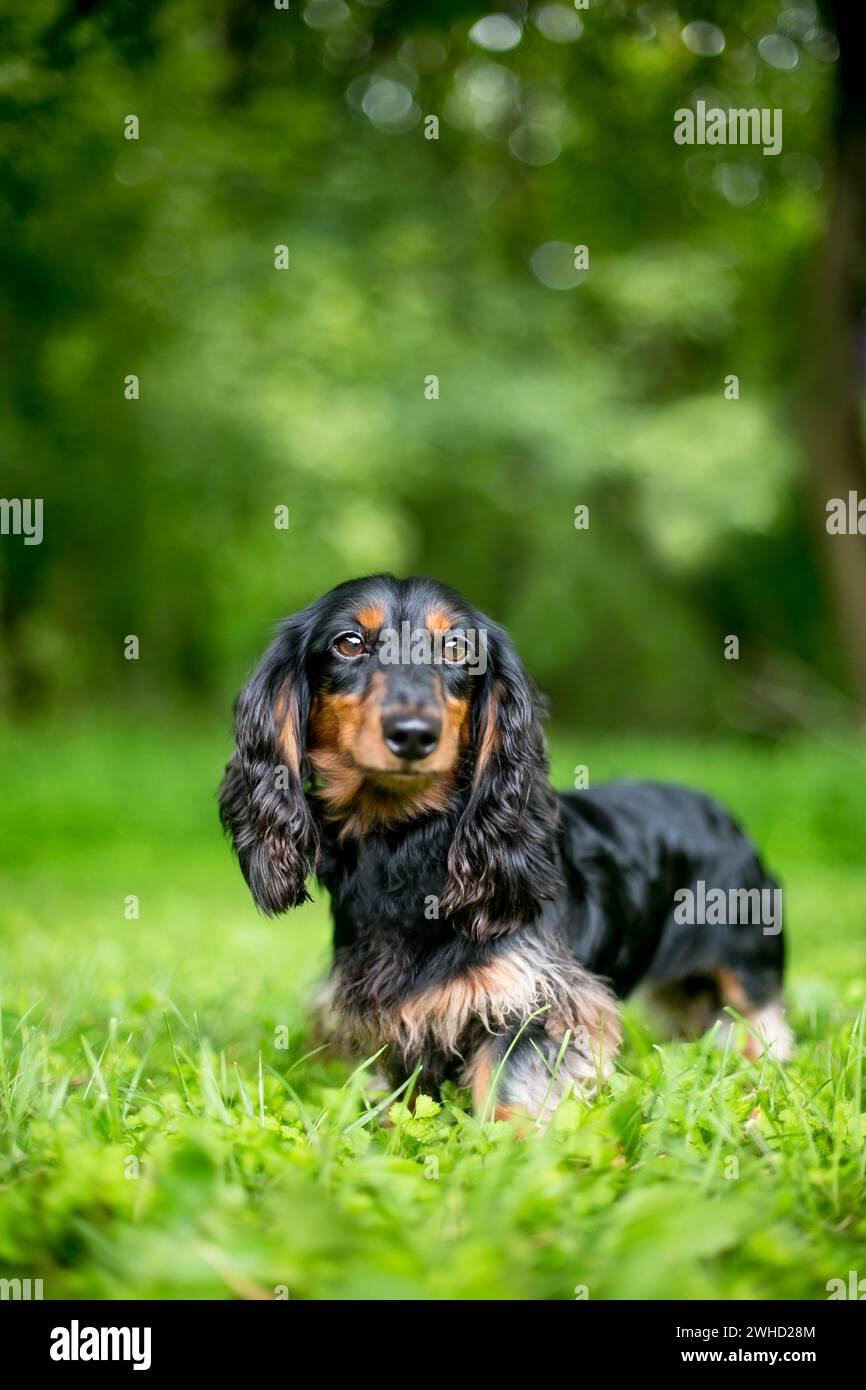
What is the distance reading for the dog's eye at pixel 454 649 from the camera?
9.79 feet

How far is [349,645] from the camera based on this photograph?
2977mm

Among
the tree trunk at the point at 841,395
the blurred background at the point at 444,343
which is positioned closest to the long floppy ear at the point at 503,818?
the blurred background at the point at 444,343

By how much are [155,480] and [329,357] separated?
2.69 m

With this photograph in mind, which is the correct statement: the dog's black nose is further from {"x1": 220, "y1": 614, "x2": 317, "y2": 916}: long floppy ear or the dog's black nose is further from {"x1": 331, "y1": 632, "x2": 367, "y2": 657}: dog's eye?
{"x1": 220, "y1": 614, "x2": 317, "y2": 916}: long floppy ear

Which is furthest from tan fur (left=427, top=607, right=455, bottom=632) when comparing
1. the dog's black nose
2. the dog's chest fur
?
the dog's chest fur

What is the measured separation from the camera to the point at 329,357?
11.5 metres

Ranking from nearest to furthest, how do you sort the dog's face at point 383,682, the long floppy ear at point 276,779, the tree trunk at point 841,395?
the dog's face at point 383,682
the long floppy ear at point 276,779
the tree trunk at point 841,395

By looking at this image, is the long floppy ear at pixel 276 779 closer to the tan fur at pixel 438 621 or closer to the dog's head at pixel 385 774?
the dog's head at pixel 385 774

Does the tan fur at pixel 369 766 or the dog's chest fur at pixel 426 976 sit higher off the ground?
the tan fur at pixel 369 766

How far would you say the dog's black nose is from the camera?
105 inches

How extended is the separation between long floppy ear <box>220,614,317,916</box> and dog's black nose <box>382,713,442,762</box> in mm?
460

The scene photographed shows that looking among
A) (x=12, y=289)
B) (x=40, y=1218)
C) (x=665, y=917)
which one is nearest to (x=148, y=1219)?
(x=40, y=1218)
